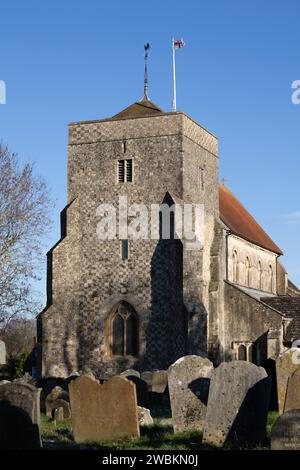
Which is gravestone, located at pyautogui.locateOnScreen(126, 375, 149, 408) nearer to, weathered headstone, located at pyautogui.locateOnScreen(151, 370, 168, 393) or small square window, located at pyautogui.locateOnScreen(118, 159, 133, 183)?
weathered headstone, located at pyautogui.locateOnScreen(151, 370, 168, 393)

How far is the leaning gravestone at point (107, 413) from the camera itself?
14.5 metres

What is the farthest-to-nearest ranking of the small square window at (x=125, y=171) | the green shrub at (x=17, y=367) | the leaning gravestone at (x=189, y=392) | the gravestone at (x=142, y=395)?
the green shrub at (x=17, y=367), the small square window at (x=125, y=171), the gravestone at (x=142, y=395), the leaning gravestone at (x=189, y=392)

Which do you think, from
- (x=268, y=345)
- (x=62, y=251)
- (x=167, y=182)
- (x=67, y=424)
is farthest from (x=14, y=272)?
(x=67, y=424)

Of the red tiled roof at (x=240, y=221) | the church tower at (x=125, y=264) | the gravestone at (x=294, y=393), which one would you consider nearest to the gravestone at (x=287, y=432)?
the gravestone at (x=294, y=393)

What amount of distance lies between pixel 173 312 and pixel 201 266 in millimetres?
1963

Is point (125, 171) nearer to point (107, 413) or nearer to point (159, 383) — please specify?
point (159, 383)

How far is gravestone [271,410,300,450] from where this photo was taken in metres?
11.2

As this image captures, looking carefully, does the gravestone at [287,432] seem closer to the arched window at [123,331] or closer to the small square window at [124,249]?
the arched window at [123,331]

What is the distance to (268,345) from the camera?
3108cm

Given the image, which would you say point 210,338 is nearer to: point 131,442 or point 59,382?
point 59,382

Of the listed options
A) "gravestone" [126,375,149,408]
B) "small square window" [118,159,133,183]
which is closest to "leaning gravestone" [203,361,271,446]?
"gravestone" [126,375,149,408]

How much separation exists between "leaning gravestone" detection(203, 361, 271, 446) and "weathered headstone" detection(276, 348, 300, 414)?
1.56 meters

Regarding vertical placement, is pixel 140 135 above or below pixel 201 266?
above

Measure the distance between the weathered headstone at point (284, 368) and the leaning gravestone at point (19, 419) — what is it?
477 centimetres
